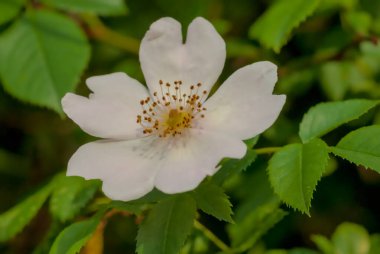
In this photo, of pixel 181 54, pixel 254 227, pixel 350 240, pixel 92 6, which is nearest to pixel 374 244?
pixel 350 240

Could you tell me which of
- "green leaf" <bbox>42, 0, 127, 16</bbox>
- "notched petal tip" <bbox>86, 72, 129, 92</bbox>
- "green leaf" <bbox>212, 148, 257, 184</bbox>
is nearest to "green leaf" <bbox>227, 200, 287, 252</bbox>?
"green leaf" <bbox>212, 148, 257, 184</bbox>

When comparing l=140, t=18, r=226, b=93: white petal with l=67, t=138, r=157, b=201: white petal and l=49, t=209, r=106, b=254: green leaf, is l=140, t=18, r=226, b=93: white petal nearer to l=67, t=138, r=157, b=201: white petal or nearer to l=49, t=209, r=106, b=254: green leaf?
l=67, t=138, r=157, b=201: white petal

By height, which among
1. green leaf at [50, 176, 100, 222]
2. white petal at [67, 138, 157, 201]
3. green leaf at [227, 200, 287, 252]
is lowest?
green leaf at [227, 200, 287, 252]

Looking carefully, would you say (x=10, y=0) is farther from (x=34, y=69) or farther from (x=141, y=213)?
(x=141, y=213)

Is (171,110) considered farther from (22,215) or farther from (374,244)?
(374,244)

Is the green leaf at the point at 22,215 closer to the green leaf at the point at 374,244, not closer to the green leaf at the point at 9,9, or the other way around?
the green leaf at the point at 9,9

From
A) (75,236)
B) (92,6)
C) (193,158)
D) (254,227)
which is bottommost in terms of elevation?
(254,227)
